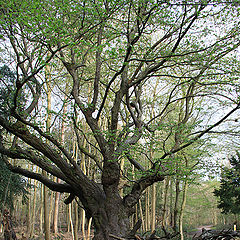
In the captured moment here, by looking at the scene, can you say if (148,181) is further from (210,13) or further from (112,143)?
(210,13)

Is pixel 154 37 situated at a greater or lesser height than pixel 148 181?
greater

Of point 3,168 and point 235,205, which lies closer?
point 3,168

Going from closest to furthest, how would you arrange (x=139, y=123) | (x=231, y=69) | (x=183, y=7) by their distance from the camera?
(x=183, y=7), (x=231, y=69), (x=139, y=123)

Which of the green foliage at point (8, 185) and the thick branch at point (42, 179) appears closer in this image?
the thick branch at point (42, 179)

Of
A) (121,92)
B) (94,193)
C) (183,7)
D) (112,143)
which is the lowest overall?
(94,193)

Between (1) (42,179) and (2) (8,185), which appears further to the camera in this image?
(2) (8,185)

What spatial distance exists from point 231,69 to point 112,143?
3418mm

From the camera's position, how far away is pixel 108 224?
5.21 meters

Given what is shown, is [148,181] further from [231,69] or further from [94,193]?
[231,69]

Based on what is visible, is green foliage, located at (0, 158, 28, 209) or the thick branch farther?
green foliage, located at (0, 158, 28, 209)

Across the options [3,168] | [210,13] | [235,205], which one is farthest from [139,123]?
[235,205]

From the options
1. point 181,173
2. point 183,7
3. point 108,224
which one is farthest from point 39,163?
point 183,7

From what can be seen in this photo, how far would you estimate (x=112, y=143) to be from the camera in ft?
18.4

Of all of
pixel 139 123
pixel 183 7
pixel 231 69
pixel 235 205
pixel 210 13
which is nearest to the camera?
pixel 183 7
